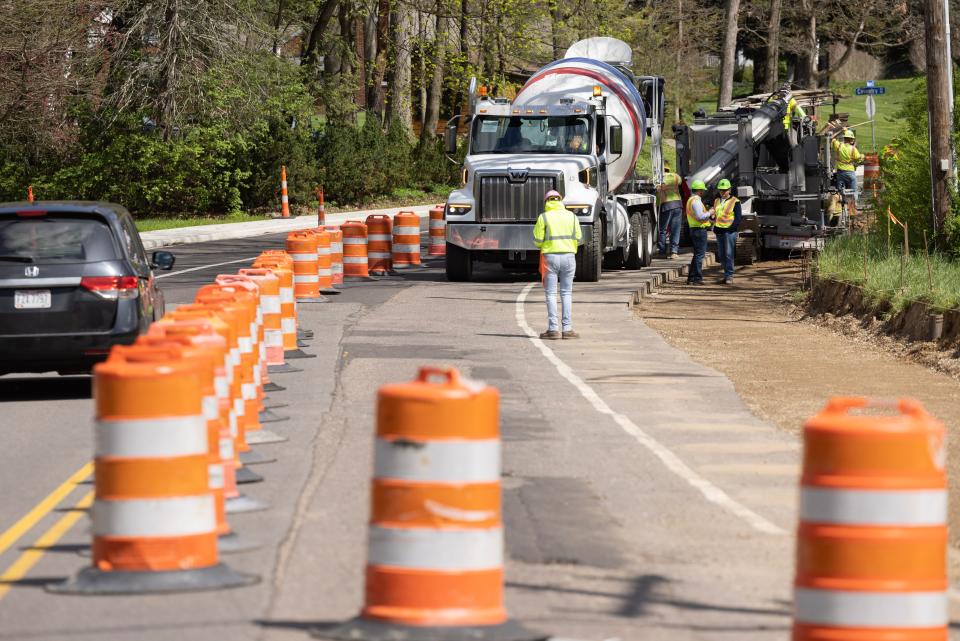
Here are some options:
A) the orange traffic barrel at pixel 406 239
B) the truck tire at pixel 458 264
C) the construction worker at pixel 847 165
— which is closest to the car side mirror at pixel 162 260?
the truck tire at pixel 458 264

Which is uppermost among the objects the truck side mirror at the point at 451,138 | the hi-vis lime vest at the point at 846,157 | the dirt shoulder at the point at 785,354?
the truck side mirror at the point at 451,138

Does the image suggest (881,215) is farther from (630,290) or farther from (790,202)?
(790,202)

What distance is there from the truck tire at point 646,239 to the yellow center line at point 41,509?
2135 centimetres

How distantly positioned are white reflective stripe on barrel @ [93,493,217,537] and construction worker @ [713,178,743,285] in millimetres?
22252

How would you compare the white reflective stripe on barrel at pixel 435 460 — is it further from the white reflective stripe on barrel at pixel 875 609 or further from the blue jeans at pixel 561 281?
the blue jeans at pixel 561 281

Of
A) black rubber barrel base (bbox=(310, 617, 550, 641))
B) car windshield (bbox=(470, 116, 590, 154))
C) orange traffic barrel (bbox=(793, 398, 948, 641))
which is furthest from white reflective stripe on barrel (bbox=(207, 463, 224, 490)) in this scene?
car windshield (bbox=(470, 116, 590, 154))

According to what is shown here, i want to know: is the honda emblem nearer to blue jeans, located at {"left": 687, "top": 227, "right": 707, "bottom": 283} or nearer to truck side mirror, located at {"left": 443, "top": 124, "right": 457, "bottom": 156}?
truck side mirror, located at {"left": 443, "top": 124, "right": 457, "bottom": 156}

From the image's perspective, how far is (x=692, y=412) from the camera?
46.1ft

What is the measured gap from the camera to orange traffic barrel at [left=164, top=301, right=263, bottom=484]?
975cm

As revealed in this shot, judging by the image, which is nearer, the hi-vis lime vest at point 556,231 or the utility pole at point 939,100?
the hi-vis lime vest at point 556,231

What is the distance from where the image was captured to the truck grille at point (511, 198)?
27.8m

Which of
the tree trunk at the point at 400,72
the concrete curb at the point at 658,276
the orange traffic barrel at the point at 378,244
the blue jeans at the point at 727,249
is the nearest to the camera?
the concrete curb at the point at 658,276

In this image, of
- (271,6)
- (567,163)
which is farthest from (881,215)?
(271,6)

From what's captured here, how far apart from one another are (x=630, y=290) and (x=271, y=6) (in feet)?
130
